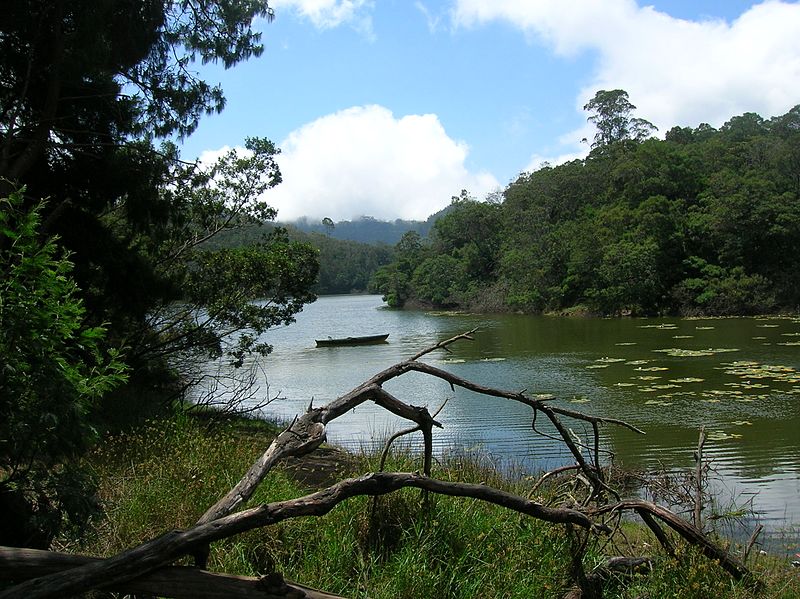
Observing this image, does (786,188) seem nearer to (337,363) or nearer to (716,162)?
(716,162)

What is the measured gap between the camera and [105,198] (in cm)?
796

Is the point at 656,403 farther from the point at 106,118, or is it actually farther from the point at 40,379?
the point at 40,379

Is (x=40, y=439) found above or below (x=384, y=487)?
above

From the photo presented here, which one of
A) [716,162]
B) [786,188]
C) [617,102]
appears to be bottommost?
[786,188]

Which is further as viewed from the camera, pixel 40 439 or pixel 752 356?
pixel 752 356

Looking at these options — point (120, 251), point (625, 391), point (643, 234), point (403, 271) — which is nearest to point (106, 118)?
point (120, 251)

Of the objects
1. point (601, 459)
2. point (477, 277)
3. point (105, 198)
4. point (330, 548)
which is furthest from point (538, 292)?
point (330, 548)

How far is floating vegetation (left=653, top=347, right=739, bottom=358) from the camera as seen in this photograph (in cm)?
2033

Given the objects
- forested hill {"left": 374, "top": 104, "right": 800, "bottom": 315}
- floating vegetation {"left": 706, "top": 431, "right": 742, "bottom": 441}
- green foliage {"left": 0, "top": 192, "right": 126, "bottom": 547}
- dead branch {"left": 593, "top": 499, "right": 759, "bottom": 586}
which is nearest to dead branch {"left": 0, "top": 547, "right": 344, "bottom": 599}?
green foliage {"left": 0, "top": 192, "right": 126, "bottom": 547}

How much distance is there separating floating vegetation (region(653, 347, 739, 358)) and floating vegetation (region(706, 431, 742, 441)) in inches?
384

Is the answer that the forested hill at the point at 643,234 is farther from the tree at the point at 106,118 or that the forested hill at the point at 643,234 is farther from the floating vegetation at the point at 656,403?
the tree at the point at 106,118

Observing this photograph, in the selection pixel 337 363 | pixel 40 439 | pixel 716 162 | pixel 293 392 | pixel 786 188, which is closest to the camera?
pixel 40 439

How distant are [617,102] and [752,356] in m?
51.5

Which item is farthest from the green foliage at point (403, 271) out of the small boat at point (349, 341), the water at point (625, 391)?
the small boat at point (349, 341)
